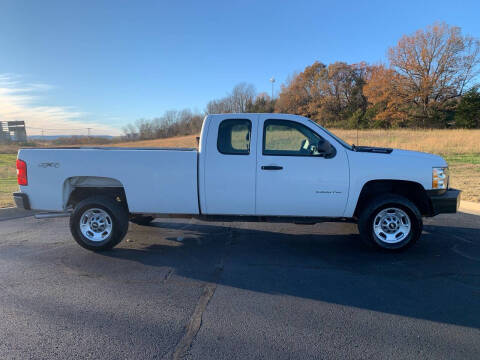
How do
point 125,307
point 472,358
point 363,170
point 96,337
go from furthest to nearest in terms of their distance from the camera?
point 363,170
point 125,307
point 96,337
point 472,358

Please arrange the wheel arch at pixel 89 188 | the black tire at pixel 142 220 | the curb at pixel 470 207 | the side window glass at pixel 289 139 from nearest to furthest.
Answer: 1. the side window glass at pixel 289 139
2. the wheel arch at pixel 89 188
3. the black tire at pixel 142 220
4. the curb at pixel 470 207

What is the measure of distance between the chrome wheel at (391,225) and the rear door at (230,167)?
1.92 m

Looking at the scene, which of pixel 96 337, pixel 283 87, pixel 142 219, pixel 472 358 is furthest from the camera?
pixel 283 87

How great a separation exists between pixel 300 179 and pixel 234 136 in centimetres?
119

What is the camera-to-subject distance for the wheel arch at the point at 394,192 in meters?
4.82

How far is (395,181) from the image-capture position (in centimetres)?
479

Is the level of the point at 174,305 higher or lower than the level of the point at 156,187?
lower

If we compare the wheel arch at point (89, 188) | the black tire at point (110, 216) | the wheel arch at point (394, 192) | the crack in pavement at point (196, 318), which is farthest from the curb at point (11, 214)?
the wheel arch at point (394, 192)

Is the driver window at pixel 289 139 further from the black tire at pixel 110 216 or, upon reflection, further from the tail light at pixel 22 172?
the tail light at pixel 22 172

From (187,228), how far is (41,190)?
2.54 metres

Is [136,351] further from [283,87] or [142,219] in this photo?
[283,87]

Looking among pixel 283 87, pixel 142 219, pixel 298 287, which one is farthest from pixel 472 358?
pixel 283 87

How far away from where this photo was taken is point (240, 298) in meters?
3.49

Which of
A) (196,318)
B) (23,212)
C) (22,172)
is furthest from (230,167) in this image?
(23,212)
